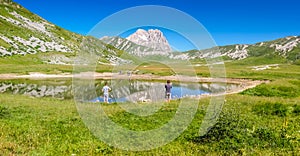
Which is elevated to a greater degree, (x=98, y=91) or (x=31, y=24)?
(x=31, y=24)

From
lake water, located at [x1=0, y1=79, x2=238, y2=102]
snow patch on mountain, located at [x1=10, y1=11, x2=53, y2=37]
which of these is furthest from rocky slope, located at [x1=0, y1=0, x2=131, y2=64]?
lake water, located at [x1=0, y1=79, x2=238, y2=102]

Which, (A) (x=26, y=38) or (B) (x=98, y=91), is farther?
(A) (x=26, y=38)

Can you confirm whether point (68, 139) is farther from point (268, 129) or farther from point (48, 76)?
point (48, 76)

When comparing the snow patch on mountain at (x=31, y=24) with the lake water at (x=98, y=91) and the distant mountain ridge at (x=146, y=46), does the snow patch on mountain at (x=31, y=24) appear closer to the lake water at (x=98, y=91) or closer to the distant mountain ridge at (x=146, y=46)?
the lake water at (x=98, y=91)

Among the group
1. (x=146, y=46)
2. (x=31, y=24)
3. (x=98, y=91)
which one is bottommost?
(x=98, y=91)

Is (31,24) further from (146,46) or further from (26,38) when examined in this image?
(146,46)

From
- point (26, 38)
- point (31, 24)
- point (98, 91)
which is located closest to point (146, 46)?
point (98, 91)

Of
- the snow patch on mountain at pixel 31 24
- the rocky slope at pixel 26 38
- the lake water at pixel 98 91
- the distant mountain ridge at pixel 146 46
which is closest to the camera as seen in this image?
the distant mountain ridge at pixel 146 46

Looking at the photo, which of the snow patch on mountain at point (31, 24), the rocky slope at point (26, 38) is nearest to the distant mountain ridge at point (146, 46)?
the rocky slope at point (26, 38)

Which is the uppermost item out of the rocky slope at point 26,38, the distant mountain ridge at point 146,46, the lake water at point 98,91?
the rocky slope at point 26,38

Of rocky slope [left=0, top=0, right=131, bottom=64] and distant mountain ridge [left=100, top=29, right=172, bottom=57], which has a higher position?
rocky slope [left=0, top=0, right=131, bottom=64]

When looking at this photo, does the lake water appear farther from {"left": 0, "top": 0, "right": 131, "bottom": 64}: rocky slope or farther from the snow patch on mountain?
the snow patch on mountain

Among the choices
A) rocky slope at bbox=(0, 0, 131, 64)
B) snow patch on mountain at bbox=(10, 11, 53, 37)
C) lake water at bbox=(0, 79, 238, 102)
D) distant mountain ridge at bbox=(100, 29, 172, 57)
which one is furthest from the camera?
snow patch on mountain at bbox=(10, 11, 53, 37)

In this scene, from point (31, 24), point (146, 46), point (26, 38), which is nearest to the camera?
point (146, 46)
